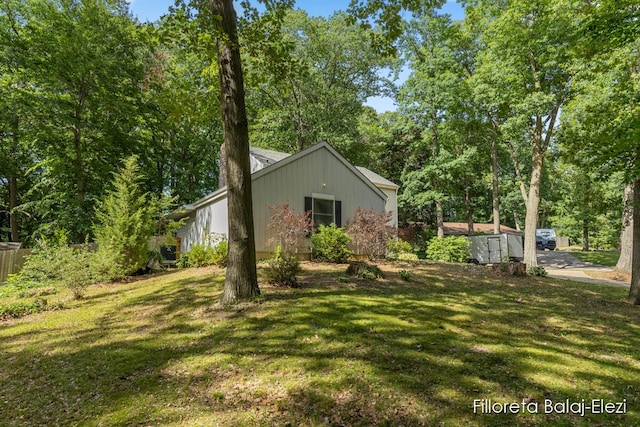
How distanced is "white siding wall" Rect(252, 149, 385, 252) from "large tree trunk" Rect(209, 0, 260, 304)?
5057 mm

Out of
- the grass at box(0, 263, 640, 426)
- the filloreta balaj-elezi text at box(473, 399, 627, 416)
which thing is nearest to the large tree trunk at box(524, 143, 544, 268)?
the grass at box(0, 263, 640, 426)

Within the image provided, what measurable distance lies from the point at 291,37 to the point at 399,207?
14.0 metres

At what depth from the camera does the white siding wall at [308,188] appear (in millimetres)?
10945

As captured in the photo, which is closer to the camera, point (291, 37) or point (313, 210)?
point (313, 210)

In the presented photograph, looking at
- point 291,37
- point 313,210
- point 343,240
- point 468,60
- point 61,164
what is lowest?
point 343,240

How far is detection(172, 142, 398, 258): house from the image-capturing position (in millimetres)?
11000

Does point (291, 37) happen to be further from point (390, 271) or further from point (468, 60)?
point (390, 271)

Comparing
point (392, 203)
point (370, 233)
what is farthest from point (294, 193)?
point (392, 203)

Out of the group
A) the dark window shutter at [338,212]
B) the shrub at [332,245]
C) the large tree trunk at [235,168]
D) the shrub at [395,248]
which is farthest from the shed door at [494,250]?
the large tree trunk at [235,168]

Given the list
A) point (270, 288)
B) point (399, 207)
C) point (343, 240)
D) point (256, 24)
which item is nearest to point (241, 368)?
point (270, 288)

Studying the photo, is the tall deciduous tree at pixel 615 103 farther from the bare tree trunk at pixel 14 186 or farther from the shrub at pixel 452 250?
the bare tree trunk at pixel 14 186

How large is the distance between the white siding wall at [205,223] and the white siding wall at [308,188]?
1288 mm

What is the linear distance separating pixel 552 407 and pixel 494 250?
55.1 feet

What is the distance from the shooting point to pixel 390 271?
30.8ft
